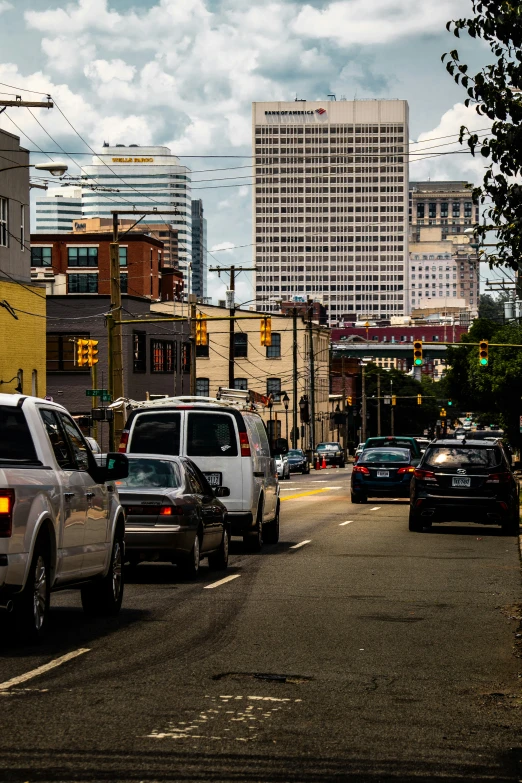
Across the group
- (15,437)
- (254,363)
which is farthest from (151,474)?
(254,363)

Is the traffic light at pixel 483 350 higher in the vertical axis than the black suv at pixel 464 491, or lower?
higher

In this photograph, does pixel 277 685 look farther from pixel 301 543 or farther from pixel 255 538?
pixel 301 543

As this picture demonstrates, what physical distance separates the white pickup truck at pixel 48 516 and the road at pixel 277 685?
41 cm

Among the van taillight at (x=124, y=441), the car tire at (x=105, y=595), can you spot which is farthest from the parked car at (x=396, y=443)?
the car tire at (x=105, y=595)

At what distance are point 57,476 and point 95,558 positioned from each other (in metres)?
1.46

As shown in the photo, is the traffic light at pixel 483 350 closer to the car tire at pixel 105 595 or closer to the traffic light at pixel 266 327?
the traffic light at pixel 266 327

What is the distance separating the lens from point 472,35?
45.1ft

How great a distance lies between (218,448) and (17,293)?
1123 inches

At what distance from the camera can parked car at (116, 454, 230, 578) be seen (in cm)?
1623

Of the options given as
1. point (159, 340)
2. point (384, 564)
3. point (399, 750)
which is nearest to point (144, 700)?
point (399, 750)

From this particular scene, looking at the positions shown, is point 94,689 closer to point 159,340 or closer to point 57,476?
point 57,476

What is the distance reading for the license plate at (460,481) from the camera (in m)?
25.2

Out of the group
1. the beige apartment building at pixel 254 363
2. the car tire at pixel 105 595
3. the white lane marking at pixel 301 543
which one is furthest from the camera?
the beige apartment building at pixel 254 363

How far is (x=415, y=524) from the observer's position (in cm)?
2570
